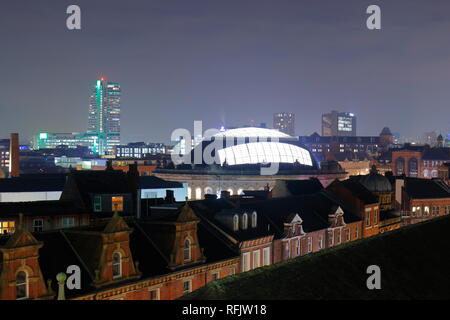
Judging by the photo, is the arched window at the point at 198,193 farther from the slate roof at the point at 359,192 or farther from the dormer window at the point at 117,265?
the dormer window at the point at 117,265

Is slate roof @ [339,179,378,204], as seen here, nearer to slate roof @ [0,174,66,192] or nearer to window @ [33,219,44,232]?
slate roof @ [0,174,66,192]

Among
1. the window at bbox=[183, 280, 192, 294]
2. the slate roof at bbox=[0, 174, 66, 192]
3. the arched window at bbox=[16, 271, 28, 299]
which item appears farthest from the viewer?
the slate roof at bbox=[0, 174, 66, 192]

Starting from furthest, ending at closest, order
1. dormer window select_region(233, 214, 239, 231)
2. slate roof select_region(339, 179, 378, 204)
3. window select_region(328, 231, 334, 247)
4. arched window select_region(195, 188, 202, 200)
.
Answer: arched window select_region(195, 188, 202, 200), slate roof select_region(339, 179, 378, 204), window select_region(328, 231, 334, 247), dormer window select_region(233, 214, 239, 231)

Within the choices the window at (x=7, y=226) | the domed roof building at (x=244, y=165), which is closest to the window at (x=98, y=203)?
the window at (x=7, y=226)

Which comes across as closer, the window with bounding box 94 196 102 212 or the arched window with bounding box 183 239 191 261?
the arched window with bounding box 183 239 191 261

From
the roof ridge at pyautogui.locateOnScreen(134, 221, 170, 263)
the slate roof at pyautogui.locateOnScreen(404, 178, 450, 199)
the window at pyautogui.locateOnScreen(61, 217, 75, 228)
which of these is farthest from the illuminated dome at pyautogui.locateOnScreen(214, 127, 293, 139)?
the roof ridge at pyautogui.locateOnScreen(134, 221, 170, 263)

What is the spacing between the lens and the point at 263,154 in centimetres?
14362

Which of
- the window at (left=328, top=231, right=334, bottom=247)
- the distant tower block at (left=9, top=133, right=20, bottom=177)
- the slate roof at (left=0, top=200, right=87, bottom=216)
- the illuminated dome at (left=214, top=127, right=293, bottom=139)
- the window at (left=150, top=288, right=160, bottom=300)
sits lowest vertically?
the window at (left=328, top=231, right=334, bottom=247)

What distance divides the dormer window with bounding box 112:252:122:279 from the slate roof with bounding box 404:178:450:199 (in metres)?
77.7

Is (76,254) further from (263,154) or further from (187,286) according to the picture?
(263,154)

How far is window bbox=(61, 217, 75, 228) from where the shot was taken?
177 ft

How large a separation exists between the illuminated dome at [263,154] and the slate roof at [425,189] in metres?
36.7
